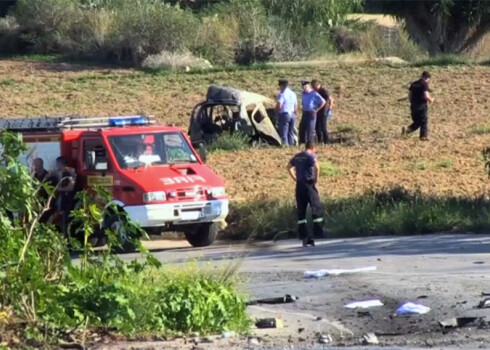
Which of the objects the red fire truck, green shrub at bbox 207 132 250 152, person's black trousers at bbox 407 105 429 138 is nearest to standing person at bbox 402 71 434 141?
person's black trousers at bbox 407 105 429 138

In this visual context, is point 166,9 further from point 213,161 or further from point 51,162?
point 51,162

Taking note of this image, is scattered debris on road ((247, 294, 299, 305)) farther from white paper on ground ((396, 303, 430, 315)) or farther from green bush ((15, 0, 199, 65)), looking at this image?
green bush ((15, 0, 199, 65))

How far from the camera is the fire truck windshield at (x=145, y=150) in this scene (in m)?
20.7

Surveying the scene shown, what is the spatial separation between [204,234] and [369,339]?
9072 mm

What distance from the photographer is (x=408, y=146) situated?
29.0 meters

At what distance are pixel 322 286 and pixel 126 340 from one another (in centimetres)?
382

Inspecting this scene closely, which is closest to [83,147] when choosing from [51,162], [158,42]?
[51,162]

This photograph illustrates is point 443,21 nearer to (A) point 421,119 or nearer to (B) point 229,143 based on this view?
(A) point 421,119

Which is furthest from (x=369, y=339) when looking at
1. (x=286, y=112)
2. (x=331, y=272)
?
(x=286, y=112)

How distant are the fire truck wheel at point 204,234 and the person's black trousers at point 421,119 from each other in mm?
9794

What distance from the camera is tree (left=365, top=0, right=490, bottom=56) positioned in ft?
154

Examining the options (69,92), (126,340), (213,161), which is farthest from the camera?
(69,92)

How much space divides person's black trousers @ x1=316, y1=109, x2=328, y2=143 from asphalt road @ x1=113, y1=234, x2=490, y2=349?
30.7ft

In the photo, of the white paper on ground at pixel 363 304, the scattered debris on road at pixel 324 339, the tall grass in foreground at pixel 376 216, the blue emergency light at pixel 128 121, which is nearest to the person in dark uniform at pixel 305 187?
the tall grass in foreground at pixel 376 216
